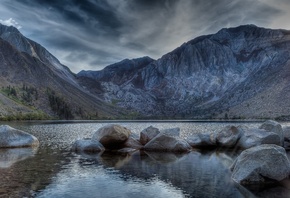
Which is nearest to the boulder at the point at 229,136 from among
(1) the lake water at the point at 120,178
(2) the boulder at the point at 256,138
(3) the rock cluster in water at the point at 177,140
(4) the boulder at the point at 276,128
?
(3) the rock cluster in water at the point at 177,140

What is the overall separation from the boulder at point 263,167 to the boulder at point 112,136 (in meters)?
27.3

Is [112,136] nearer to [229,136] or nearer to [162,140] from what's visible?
[162,140]

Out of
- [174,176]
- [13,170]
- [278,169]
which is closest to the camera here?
[278,169]

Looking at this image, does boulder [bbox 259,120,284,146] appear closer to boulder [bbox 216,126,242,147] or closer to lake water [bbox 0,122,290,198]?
boulder [bbox 216,126,242,147]

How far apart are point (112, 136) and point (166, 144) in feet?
30.6

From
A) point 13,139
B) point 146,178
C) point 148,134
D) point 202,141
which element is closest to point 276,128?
point 202,141

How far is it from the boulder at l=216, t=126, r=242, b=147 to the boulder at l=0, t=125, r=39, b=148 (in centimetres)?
3552

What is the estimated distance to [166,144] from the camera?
52688 millimetres

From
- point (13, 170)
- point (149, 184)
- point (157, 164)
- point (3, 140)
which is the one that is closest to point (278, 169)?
point (149, 184)

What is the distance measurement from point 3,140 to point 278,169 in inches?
1845

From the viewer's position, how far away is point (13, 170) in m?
33.5

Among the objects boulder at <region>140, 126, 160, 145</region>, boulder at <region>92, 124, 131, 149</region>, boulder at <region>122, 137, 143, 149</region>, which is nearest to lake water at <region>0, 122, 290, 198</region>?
boulder at <region>92, 124, 131, 149</region>

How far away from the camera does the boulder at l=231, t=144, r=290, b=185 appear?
94.0ft

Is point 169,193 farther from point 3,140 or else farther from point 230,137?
point 3,140
